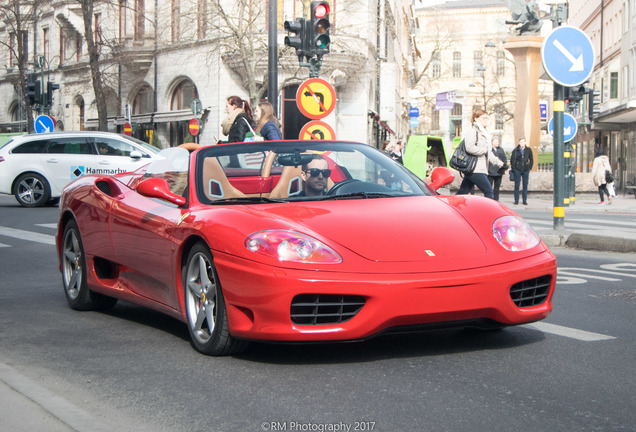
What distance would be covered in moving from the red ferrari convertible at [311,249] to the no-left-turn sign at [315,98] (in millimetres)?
8593

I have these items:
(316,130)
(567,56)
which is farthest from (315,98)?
(567,56)

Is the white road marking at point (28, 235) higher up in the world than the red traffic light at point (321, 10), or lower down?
lower down

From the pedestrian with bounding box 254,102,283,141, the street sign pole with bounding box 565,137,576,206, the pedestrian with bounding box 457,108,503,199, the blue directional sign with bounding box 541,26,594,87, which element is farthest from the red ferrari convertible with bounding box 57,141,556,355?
the street sign pole with bounding box 565,137,576,206

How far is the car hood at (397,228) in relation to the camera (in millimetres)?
4938

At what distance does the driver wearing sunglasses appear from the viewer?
579 centimetres

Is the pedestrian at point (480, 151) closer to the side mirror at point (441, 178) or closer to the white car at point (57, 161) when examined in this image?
the side mirror at point (441, 178)

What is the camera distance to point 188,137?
1591 inches

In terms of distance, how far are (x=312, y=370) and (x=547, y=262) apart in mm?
1431

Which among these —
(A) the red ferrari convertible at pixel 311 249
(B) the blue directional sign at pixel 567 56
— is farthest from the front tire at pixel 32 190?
(A) the red ferrari convertible at pixel 311 249

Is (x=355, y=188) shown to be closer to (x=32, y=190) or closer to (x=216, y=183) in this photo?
(x=216, y=183)

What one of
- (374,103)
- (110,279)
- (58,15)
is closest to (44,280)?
(110,279)

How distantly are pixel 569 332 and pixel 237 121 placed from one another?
6453 mm

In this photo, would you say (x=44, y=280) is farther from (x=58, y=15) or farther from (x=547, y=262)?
(x=58, y=15)

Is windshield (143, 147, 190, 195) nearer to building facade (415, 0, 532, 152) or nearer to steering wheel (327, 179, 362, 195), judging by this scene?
steering wheel (327, 179, 362, 195)
